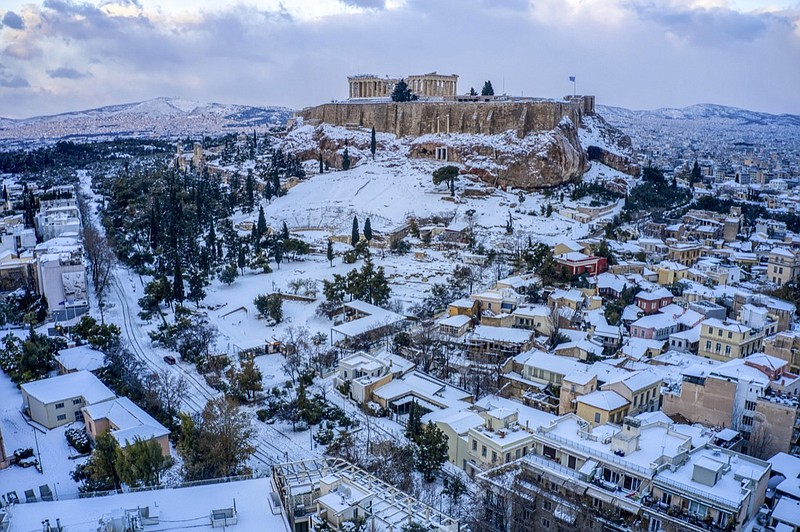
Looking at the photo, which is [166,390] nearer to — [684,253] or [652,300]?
[652,300]

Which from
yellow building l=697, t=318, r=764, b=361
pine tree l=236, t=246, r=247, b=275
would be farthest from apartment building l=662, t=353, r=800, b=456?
pine tree l=236, t=246, r=247, b=275

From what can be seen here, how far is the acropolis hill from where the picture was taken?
62125 mm

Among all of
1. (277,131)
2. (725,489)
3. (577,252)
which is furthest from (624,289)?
(277,131)

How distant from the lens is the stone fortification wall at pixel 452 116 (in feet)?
214

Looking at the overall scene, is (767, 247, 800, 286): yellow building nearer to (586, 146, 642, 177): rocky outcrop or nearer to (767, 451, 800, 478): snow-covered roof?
(767, 451, 800, 478): snow-covered roof

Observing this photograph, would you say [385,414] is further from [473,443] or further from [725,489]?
[725,489]

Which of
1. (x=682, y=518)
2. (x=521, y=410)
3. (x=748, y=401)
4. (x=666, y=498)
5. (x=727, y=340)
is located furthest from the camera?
(x=727, y=340)

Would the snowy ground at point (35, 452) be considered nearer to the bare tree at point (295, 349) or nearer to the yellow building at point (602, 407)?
the bare tree at point (295, 349)

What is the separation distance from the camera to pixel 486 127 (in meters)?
67.8

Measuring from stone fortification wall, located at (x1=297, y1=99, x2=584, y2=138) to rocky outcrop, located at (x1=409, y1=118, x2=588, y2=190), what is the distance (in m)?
1.18

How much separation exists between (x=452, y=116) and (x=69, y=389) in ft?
178

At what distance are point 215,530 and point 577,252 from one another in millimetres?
32296

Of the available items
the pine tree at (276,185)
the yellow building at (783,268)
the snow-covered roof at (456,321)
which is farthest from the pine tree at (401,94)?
the snow-covered roof at (456,321)

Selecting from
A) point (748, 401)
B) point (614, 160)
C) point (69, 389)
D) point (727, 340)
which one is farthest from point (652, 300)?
point (614, 160)
